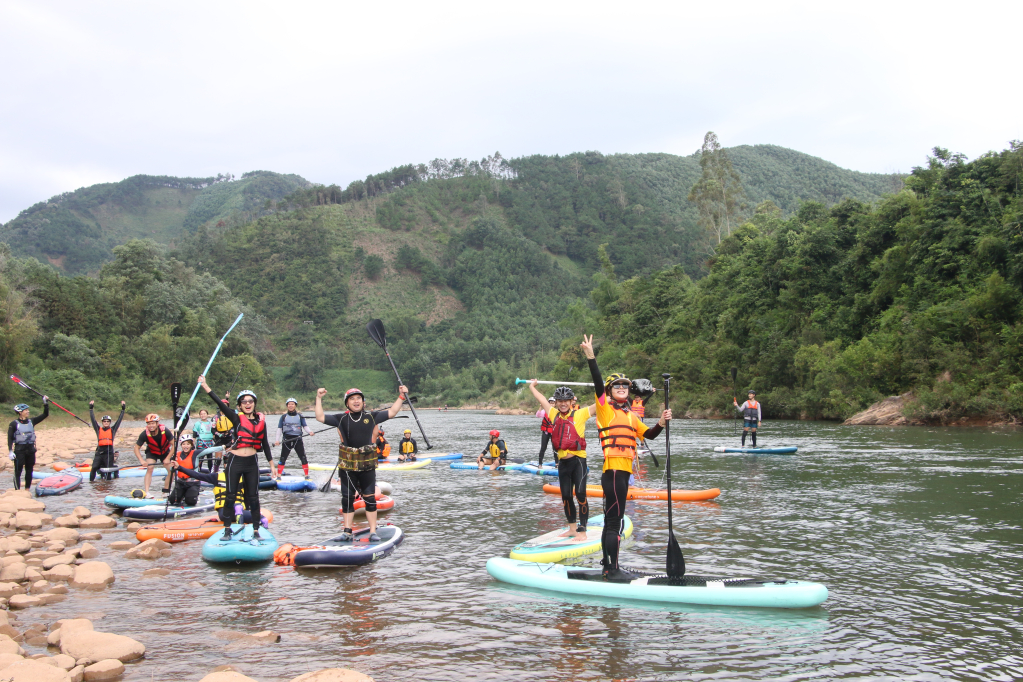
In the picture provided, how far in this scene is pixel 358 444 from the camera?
9.26m

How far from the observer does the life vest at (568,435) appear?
9.86 metres

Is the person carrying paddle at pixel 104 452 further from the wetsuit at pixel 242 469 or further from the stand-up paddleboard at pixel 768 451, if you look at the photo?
the stand-up paddleboard at pixel 768 451

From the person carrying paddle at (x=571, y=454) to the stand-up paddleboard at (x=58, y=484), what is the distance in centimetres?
1272

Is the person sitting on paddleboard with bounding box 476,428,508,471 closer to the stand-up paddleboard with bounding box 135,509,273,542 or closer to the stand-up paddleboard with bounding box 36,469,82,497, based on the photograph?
the stand-up paddleboard with bounding box 135,509,273,542

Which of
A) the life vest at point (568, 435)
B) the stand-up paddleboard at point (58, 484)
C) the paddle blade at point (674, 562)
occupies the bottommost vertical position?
the stand-up paddleboard at point (58, 484)

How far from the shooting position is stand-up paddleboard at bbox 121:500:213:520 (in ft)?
41.4

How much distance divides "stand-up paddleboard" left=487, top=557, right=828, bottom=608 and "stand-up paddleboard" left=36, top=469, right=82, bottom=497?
43.9 ft

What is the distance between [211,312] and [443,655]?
76253mm

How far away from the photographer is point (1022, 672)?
5473mm

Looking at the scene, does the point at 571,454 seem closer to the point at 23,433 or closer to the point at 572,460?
the point at 572,460

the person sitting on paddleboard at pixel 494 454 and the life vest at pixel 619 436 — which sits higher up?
the life vest at pixel 619 436

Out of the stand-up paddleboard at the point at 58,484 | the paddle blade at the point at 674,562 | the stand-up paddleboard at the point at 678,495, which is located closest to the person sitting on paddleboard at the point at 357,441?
the paddle blade at the point at 674,562

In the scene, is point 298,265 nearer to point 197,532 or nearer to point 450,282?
point 450,282

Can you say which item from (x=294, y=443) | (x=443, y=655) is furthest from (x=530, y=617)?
(x=294, y=443)
